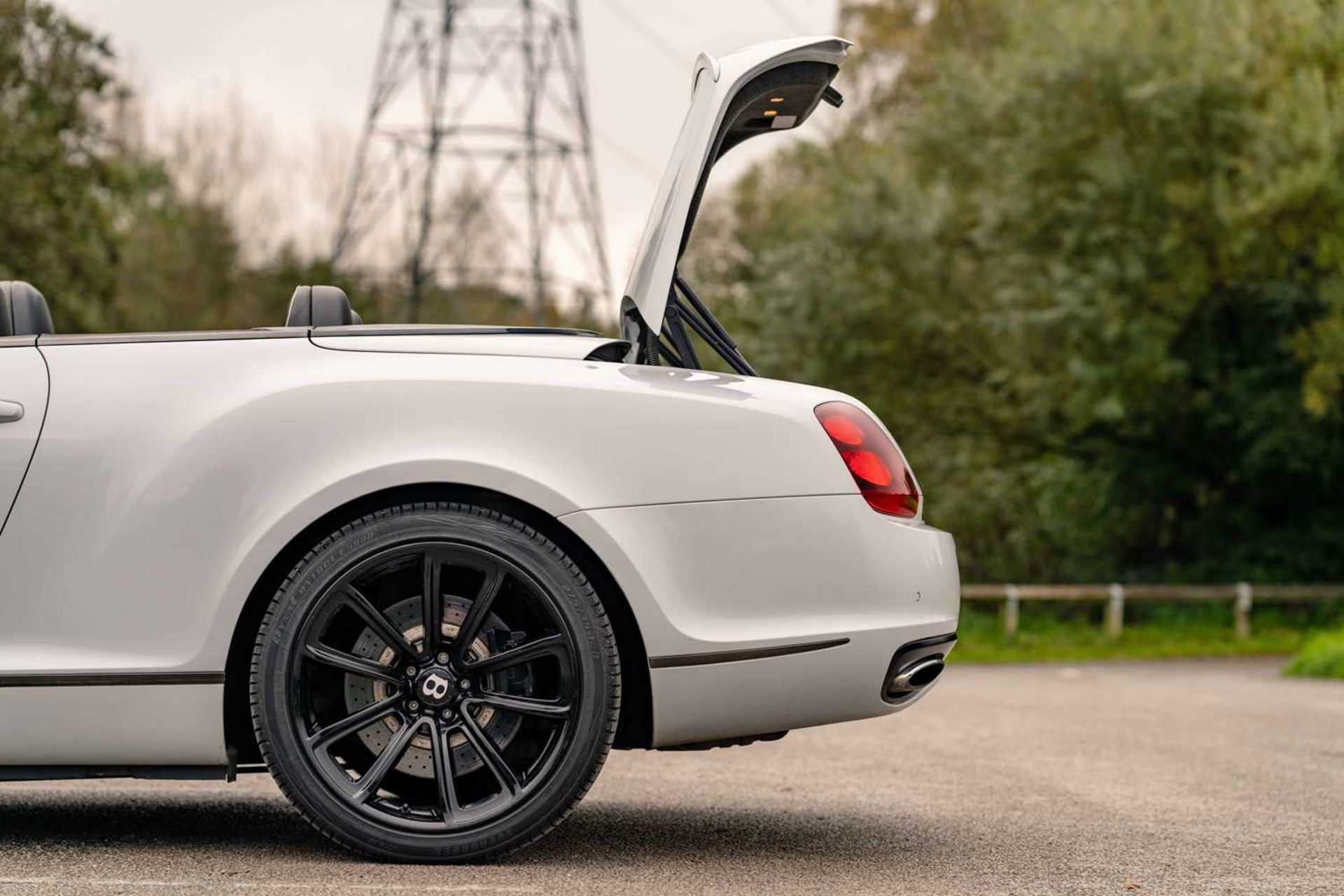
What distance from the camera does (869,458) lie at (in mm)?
4539

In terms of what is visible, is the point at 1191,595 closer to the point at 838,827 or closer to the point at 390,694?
the point at 838,827

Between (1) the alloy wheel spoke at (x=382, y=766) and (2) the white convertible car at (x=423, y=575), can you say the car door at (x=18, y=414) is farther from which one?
(1) the alloy wheel spoke at (x=382, y=766)

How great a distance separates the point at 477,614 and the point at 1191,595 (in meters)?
22.8

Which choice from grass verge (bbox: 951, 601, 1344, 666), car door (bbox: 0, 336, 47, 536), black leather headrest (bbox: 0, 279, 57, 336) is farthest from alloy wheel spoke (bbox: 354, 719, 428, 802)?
grass verge (bbox: 951, 601, 1344, 666)

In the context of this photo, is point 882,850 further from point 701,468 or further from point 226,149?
point 226,149

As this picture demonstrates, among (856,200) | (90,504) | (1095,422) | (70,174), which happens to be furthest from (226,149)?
(90,504)

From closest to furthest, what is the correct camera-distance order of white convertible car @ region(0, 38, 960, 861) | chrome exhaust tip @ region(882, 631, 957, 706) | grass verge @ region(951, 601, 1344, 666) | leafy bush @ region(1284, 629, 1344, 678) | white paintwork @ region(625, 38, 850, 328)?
white convertible car @ region(0, 38, 960, 861) → chrome exhaust tip @ region(882, 631, 957, 706) → white paintwork @ region(625, 38, 850, 328) → leafy bush @ region(1284, 629, 1344, 678) → grass verge @ region(951, 601, 1344, 666)

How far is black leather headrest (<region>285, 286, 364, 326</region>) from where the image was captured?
15.9 ft

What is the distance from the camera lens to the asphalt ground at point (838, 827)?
13.8 ft

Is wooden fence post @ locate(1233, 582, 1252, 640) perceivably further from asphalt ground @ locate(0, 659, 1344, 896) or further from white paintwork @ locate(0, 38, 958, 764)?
white paintwork @ locate(0, 38, 958, 764)

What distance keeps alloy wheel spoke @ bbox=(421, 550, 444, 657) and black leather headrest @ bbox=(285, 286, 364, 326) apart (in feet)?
2.92

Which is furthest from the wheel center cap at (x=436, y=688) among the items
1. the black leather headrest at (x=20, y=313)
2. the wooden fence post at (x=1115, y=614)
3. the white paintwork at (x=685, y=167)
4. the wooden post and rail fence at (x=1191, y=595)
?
the wooden fence post at (x=1115, y=614)

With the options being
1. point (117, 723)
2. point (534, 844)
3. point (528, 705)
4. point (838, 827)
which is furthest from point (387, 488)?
point (838, 827)

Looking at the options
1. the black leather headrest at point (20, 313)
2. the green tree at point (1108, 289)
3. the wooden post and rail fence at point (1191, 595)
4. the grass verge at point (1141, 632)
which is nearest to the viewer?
the black leather headrest at point (20, 313)
